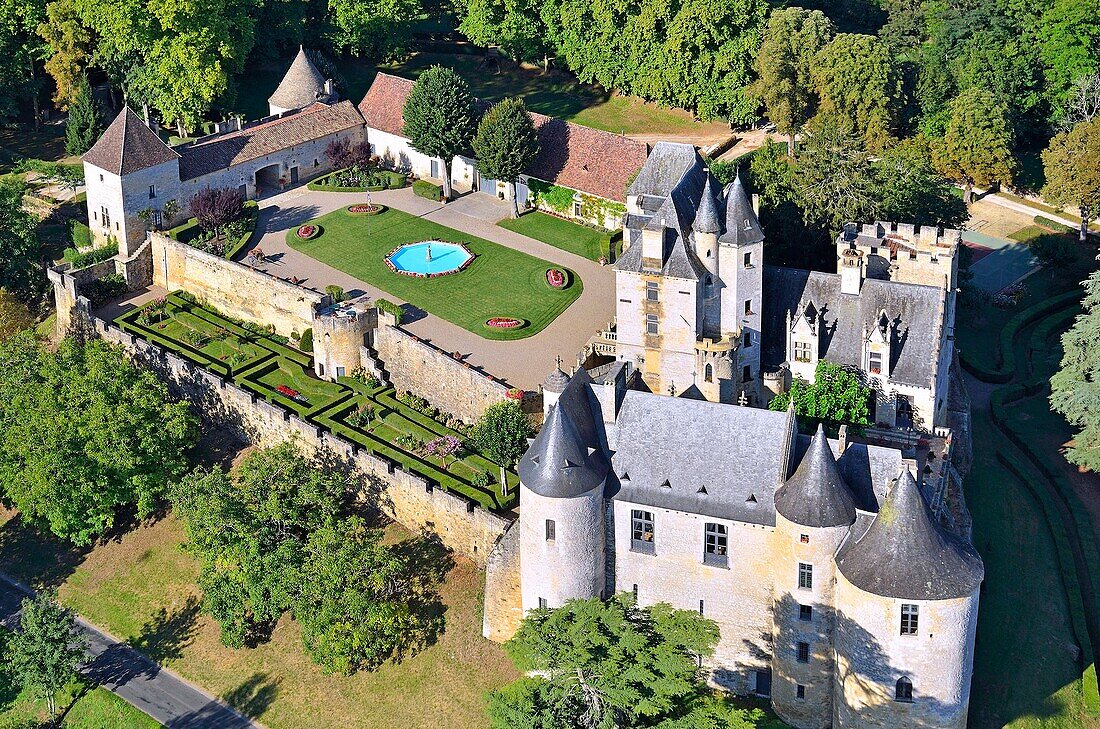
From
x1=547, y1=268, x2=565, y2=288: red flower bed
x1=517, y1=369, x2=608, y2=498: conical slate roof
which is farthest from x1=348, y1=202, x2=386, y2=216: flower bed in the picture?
x1=517, y1=369, x2=608, y2=498: conical slate roof

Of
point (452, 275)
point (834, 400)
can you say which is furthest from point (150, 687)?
point (834, 400)

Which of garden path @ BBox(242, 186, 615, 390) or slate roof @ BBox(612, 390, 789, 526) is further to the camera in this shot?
garden path @ BBox(242, 186, 615, 390)

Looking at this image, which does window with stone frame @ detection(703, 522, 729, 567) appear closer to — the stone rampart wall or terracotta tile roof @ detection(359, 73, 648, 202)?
the stone rampart wall

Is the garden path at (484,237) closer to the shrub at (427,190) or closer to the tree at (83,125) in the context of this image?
the shrub at (427,190)

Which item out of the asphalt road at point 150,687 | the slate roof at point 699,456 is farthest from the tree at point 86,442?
the slate roof at point 699,456

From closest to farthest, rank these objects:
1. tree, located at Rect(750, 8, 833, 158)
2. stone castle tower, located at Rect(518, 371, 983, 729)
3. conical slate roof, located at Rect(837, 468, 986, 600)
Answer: conical slate roof, located at Rect(837, 468, 986, 600)
stone castle tower, located at Rect(518, 371, 983, 729)
tree, located at Rect(750, 8, 833, 158)

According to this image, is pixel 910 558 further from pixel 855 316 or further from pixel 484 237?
pixel 484 237

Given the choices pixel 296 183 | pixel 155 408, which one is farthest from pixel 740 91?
pixel 155 408
